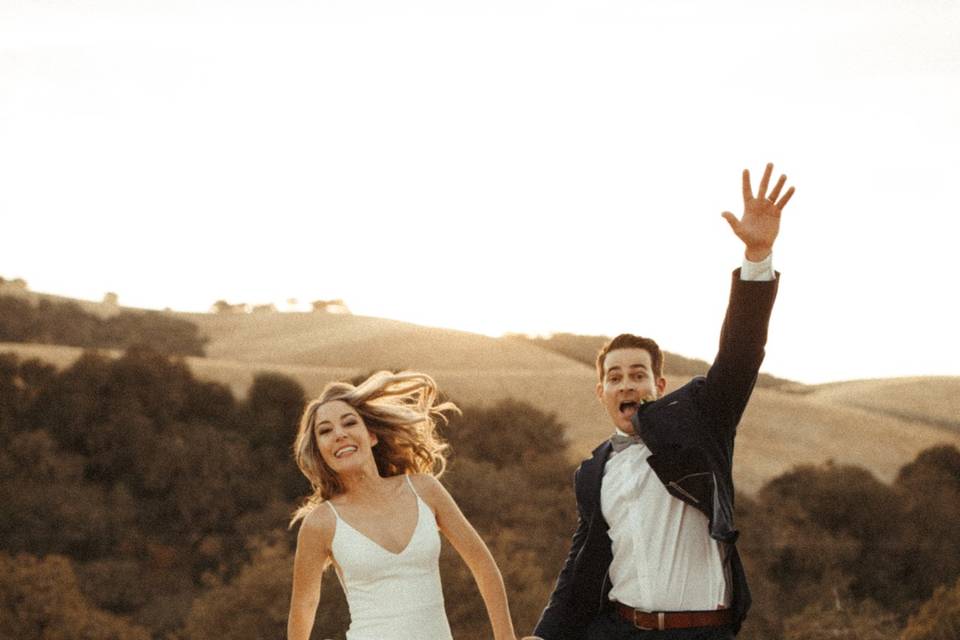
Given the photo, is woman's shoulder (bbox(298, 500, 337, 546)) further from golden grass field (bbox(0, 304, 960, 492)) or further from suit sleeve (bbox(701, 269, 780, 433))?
golden grass field (bbox(0, 304, 960, 492))

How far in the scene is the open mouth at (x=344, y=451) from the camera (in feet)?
19.9

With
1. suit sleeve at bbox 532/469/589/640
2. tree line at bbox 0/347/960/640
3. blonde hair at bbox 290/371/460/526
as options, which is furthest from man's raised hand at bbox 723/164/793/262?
tree line at bbox 0/347/960/640

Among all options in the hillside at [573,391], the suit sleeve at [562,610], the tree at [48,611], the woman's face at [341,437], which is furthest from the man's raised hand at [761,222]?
the hillside at [573,391]

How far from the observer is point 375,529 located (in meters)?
5.96

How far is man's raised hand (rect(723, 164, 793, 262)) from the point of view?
5.50 m

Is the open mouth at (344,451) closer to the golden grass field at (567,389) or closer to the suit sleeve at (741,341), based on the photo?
the suit sleeve at (741,341)

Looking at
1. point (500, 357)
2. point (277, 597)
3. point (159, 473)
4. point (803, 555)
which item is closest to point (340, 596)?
point (277, 597)

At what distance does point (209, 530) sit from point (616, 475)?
94.5 ft

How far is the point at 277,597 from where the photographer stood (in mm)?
23000

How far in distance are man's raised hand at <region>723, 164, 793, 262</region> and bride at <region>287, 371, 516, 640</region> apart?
62.2 inches

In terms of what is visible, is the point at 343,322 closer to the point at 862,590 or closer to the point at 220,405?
the point at 220,405

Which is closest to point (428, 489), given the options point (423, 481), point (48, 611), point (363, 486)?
point (423, 481)

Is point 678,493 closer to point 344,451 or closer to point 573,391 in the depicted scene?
point 344,451

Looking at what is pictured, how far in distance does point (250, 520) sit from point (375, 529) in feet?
90.6
